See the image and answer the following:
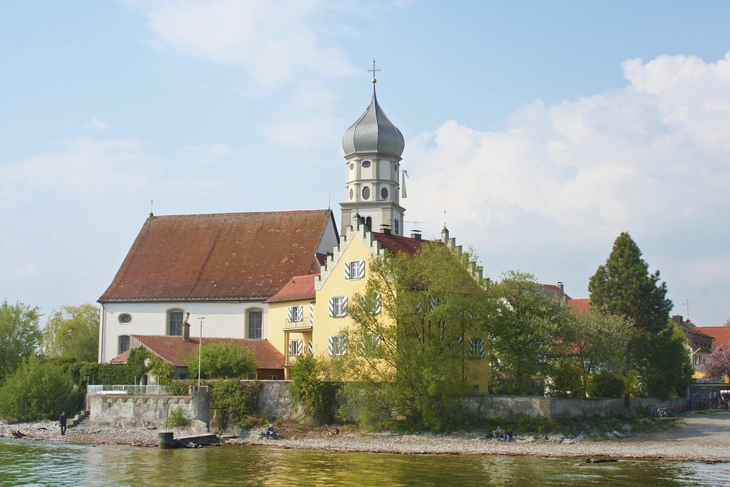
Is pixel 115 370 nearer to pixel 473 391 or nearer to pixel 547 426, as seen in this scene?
pixel 473 391

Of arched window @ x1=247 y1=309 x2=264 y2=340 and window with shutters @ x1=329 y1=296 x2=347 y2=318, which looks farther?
arched window @ x1=247 y1=309 x2=264 y2=340

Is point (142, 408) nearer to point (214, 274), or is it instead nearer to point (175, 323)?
point (175, 323)

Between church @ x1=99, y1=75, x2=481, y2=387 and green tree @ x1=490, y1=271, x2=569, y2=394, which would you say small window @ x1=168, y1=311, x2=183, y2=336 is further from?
green tree @ x1=490, y1=271, x2=569, y2=394

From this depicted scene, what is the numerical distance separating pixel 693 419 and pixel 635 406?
3.63 m

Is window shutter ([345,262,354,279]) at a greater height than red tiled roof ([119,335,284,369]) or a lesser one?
greater

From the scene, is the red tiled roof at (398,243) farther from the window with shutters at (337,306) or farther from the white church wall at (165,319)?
the white church wall at (165,319)

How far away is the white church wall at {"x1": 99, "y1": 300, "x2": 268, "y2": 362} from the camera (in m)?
63.3

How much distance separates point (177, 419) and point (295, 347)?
9873 millimetres

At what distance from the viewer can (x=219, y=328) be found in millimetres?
63688

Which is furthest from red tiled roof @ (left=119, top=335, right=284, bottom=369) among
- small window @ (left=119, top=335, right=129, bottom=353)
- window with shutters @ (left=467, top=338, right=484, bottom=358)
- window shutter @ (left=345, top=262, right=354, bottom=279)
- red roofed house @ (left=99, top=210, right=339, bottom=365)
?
window with shutters @ (left=467, top=338, right=484, bottom=358)

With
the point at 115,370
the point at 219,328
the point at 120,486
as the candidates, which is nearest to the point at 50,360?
the point at 115,370

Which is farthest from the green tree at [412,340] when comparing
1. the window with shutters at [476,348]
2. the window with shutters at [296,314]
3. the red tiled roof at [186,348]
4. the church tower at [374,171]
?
the church tower at [374,171]

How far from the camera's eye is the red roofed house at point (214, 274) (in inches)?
2507

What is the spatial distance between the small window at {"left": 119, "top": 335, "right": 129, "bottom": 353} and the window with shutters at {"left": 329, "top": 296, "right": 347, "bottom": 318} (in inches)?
786
